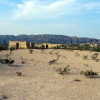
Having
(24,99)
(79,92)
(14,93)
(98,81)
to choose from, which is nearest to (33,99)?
(24,99)

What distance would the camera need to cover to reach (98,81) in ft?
40.0

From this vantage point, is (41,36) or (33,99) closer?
(33,99)

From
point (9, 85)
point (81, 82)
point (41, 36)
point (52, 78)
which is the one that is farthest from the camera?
point (41, 36)

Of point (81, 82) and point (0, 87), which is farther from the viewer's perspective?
point (81, 82)

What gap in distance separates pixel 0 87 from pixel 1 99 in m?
1.83

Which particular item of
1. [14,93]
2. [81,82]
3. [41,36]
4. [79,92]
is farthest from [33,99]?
[41,36]

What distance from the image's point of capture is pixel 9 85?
35.2 feet

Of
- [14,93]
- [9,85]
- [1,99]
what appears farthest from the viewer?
[9,85]

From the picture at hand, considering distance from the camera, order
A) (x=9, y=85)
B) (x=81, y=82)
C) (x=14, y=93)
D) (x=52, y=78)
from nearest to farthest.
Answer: (x=14, y=93) < (x=9, y=85) < (x=81, y=82) < (x=52, y=78)

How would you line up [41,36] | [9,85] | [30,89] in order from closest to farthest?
[30,89], [9,85], [41,36]

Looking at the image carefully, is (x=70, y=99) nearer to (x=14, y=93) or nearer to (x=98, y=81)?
(x=14, y=93)

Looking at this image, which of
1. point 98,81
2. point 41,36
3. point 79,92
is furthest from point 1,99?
point 41,36

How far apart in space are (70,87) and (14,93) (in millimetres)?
2642

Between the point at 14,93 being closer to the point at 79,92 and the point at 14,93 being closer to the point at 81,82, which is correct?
the point at 79,92
